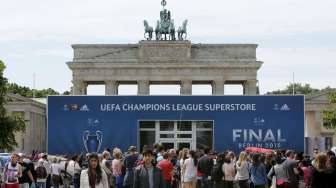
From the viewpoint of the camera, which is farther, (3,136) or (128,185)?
(3,136)

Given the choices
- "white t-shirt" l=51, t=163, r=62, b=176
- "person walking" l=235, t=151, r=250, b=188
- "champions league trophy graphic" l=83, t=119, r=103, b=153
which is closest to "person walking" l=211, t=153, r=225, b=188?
"person walking" l=235, t=151, r=250, b=188

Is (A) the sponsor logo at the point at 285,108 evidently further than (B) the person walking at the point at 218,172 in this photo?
Yes

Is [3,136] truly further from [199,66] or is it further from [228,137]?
[199,66]

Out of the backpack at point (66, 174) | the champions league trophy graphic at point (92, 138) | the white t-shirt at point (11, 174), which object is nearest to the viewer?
the white t-shirt at point (11, 174)

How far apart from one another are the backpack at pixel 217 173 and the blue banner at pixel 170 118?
32.2ft

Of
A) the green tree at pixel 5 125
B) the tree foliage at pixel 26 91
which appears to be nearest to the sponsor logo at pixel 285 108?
the green tree at pixel 5 125

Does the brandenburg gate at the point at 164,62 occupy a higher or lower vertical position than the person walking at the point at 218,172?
higher

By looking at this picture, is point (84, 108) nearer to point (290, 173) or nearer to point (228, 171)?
point (228, 171)

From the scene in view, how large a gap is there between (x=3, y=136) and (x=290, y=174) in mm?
29658

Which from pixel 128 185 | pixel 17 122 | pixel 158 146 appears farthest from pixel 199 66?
pixel 128 185

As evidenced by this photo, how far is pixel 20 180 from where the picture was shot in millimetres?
22359

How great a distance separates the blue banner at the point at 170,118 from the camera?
3456cm

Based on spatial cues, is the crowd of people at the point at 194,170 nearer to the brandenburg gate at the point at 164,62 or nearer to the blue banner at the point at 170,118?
the blue banner at the point at 170,118

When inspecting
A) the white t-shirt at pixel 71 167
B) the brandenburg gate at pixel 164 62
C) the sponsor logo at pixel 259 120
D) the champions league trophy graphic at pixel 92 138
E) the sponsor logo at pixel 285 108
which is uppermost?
the brandenburg gate at pixel 164 62
